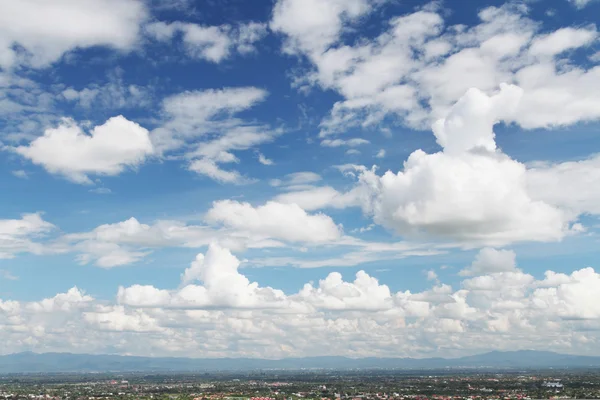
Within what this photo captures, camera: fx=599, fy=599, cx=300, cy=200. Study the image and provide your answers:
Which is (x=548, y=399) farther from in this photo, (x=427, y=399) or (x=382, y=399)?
(x=382, y=399)

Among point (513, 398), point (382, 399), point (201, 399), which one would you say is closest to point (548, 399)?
point (513, 398)

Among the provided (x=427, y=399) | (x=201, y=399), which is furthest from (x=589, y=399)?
(x=201, y=399)

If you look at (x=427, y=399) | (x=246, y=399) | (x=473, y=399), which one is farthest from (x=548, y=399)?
(x=246, y=399)

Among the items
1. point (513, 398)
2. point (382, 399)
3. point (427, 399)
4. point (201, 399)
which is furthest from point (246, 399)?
point (513, 398)

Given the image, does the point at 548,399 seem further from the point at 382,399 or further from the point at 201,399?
the point at 201,399

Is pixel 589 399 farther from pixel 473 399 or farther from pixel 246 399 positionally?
pixel 246 399

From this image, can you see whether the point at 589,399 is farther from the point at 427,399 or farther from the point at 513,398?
the point at 427,399
